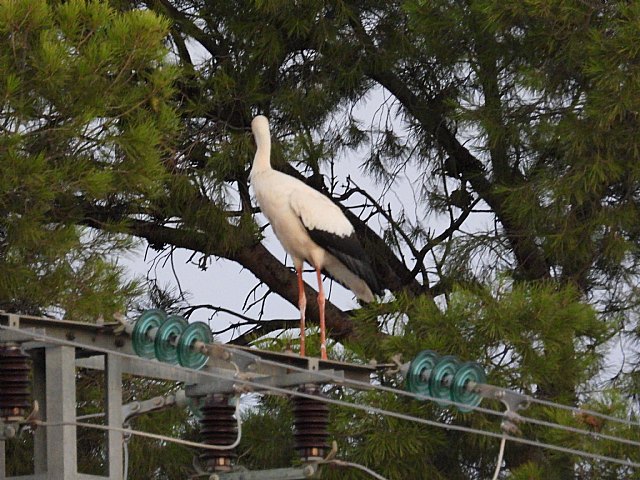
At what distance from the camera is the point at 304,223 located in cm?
660

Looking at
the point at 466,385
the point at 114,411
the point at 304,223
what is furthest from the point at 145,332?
the point at 304,223

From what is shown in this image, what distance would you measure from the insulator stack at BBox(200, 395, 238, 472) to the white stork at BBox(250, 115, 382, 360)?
2353 millimetres

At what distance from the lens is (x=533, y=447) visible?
721 centimetres

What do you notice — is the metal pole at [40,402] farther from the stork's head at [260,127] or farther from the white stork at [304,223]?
the stork's head at [260,127]

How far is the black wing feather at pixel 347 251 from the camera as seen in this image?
664 centimetres

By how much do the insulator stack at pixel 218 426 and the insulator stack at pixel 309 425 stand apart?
0.55 ft

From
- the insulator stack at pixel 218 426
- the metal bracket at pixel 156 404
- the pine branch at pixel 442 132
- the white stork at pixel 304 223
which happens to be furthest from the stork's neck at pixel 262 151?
the insulator stack at pixel 218 426

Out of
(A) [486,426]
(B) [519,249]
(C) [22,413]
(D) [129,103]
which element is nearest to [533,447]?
(A) [486,426]

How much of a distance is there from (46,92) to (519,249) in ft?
8.50

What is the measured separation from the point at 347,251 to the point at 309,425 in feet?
8.36

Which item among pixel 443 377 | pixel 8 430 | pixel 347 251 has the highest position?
pixel 347 251

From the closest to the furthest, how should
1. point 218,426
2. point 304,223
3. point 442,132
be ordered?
point 218,426 < point 304,223 < point 442,132

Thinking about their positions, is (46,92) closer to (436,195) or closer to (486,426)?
(486,426)

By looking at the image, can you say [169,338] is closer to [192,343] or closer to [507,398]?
[192,343]
